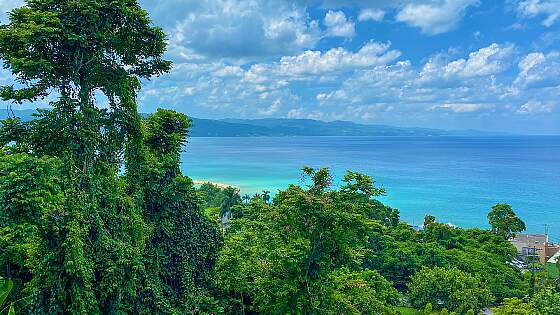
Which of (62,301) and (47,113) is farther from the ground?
(47,113)

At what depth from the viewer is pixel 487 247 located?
3719cm

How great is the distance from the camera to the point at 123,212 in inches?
465

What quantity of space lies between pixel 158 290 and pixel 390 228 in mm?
32809

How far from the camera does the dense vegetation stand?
990 cm

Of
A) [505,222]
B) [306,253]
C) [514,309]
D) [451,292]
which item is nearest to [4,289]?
[306,253]

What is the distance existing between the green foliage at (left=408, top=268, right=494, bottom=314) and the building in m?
19.0

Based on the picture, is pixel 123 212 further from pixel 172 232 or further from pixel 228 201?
pixel 228 201

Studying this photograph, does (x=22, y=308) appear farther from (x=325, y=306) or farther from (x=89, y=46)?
(x=325, y=306)

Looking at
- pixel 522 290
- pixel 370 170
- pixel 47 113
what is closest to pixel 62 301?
pixel 47 113

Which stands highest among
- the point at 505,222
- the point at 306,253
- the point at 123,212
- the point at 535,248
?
the point at 505,222

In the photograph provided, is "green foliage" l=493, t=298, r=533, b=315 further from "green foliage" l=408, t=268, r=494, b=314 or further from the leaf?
the leaf

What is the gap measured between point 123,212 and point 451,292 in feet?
67.6

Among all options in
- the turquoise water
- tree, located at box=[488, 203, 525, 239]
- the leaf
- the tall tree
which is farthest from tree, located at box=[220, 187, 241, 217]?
the leaf

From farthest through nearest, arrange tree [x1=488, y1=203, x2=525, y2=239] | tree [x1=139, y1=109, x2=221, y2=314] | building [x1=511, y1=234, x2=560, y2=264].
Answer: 1. tree [x1=488, y1=203, x2=525, y2=239]
2. building [x1=511, y1=234, x2=560, y2=264]
3. tree [x1=139, y1=109, x2=221, y2=314]
